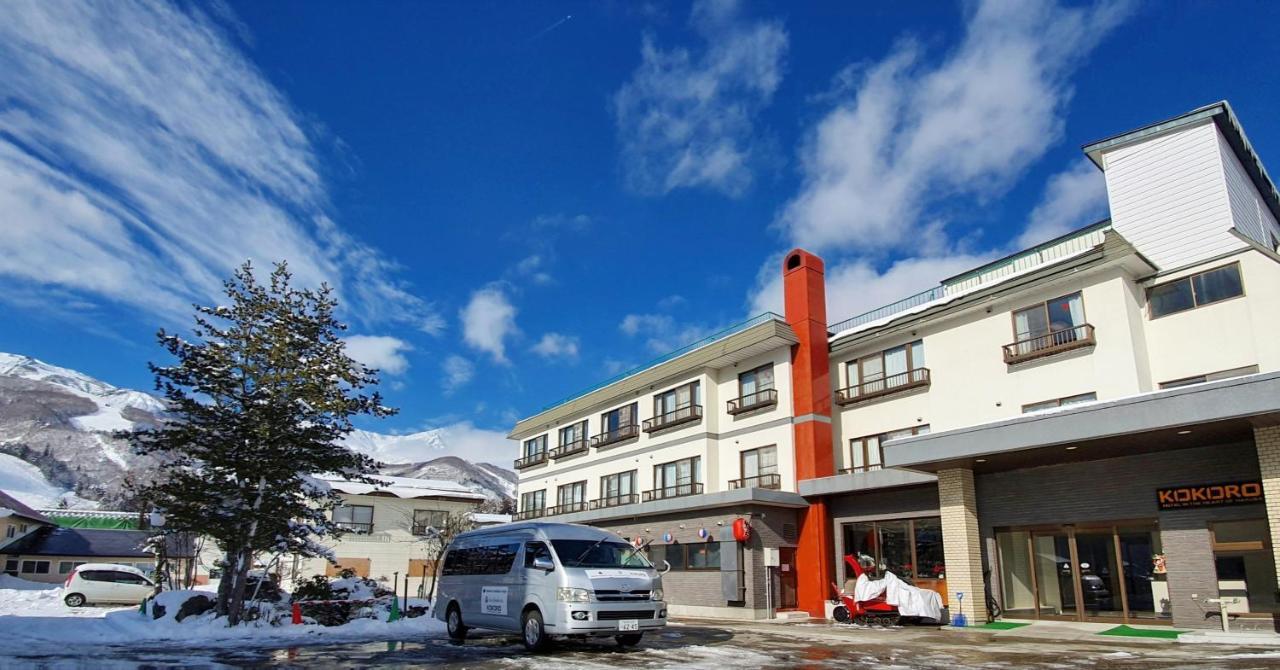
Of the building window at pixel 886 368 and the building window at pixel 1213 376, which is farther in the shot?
the building window at pixel 886 368

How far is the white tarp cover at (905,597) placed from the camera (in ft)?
61.3

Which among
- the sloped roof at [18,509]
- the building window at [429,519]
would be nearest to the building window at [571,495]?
the building window at [429,519]

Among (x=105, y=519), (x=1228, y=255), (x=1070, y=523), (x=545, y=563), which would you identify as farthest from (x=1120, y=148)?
(x=105, y=519)

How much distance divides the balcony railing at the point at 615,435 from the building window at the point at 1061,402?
17333 mm

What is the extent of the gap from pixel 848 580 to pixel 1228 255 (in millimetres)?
13698

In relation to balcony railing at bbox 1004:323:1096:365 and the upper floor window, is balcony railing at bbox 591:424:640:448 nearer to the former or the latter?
the upper floor window

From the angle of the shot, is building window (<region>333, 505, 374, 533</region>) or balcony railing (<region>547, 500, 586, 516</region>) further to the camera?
building window (<region>333, 505, 374, 533</region>)

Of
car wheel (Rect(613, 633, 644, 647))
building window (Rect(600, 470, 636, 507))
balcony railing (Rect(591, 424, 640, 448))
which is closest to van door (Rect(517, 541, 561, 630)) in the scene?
car wheel (Rect(613, 633, 644, 647))

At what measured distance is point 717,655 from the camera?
12.1 meters

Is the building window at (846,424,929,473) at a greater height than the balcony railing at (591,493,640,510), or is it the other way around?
the building window at (846,424,929,473)

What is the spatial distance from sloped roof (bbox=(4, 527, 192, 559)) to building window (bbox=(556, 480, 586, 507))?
93.1 ft

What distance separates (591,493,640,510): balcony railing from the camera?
109 feet

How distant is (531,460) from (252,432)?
81.7 feet

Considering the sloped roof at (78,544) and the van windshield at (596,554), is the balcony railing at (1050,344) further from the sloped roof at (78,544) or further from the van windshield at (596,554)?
the sloped roof at (78,544)
